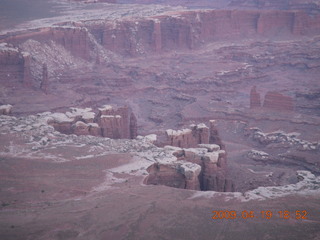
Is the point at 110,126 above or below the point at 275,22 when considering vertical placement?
below

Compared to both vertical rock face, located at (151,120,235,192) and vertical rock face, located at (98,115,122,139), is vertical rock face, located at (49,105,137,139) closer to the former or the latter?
vertical rock face, located at (98,115,122,139)

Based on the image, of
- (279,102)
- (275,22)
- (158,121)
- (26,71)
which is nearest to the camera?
(279,102)

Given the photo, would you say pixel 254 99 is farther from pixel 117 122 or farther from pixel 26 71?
pixel 26 71

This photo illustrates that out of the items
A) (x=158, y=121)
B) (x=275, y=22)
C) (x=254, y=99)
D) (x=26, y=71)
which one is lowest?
(x=158, y=121)

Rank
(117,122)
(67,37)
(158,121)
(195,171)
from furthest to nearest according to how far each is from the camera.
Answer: (67,37) → (158,121) → (117,122) → (195,171)
